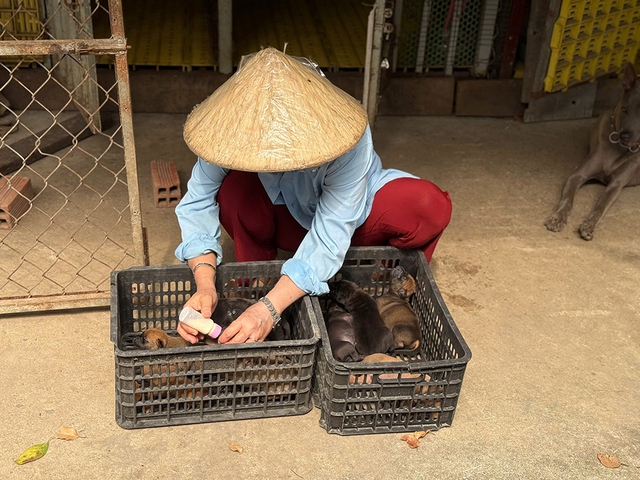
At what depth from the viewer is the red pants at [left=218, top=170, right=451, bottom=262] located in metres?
3.37

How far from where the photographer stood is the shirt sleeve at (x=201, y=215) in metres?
3.15

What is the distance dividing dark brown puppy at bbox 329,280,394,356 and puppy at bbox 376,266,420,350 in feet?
0.23

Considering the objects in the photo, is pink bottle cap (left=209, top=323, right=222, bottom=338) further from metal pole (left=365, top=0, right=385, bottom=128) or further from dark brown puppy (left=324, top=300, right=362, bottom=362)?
metal pole (left=365, top=0, right=385, bottom=128)

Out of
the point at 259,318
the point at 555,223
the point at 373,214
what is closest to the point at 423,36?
the point at 555,223

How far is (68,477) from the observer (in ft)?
8.87

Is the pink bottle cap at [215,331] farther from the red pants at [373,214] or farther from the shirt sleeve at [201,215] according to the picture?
the red pants at [373,214]

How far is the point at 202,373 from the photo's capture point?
280 cm

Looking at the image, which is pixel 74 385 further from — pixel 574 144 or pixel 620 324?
pixel 574 144

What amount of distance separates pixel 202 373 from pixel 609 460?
5.40ft

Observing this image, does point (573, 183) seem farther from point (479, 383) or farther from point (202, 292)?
point (202, 292)

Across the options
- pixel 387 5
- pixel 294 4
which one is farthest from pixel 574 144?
pixel 294 4

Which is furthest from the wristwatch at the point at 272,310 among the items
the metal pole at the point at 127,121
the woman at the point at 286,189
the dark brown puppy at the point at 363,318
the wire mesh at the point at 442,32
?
the wire mesh at the point at 442,32

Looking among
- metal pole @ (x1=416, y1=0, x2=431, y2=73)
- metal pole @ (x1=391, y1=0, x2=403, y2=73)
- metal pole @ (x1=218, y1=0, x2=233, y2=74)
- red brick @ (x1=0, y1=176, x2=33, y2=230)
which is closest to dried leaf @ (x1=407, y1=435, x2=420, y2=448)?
red brick @ (x1=0, y1=176, x2=33, y2=230)

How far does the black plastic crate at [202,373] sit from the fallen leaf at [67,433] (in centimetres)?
17
